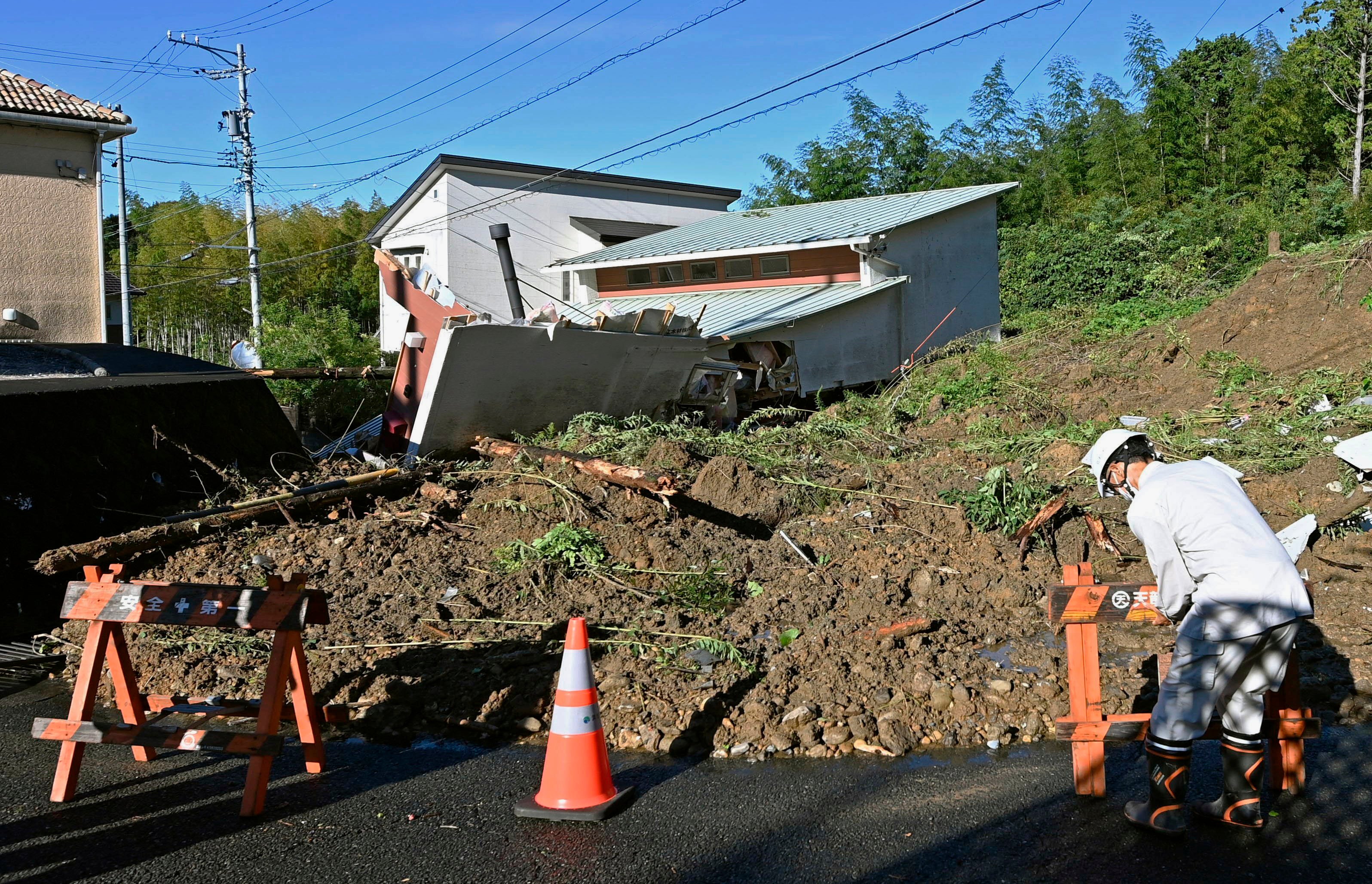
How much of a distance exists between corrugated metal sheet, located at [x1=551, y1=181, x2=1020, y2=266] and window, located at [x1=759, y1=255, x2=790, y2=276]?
37cm

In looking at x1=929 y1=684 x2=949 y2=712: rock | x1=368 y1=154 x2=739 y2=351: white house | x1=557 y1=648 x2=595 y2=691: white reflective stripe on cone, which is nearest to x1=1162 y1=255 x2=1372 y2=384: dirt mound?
x1=929 y1=684 x2=949 y2=712: rock

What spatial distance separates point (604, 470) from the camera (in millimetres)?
8680

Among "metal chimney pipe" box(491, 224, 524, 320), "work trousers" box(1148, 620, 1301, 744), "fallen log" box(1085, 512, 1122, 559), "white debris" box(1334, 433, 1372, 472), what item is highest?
"metal chimney pipe" box(491, 224, 524, 320)

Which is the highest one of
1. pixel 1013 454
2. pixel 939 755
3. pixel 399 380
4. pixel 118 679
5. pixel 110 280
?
pixel 110 280

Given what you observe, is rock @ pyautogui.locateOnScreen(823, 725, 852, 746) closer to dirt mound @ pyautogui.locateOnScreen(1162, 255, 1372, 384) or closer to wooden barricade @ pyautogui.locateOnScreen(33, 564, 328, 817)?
wooden barricade @ pyautogui.locateOnScreen(33, 564, 328, 817)

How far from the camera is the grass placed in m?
7.44

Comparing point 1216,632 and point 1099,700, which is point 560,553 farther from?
point 1216,632

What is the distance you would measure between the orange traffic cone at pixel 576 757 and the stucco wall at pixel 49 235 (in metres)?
15.4

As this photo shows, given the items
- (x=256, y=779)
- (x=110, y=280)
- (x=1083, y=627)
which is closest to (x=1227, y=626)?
(x=1083, y=627)

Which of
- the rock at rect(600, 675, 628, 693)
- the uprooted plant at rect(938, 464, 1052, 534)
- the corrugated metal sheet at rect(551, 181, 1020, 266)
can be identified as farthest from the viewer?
the corrugated metal sheet at rect(551, 181, 1020, 266)

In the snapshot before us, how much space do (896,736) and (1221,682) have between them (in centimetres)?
162

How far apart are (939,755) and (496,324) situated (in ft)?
23.5

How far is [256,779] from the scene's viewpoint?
169 inches

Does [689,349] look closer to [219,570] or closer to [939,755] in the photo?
[219,570]
